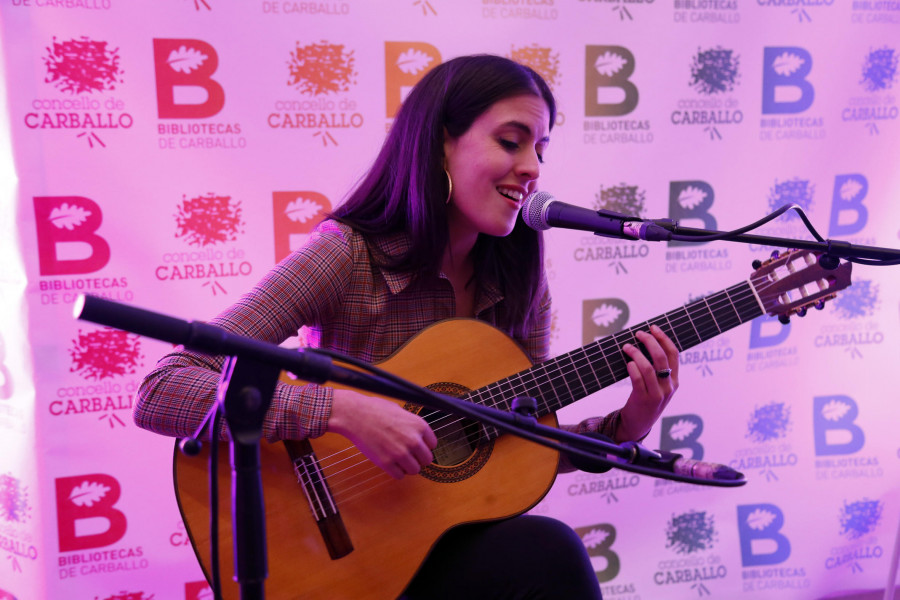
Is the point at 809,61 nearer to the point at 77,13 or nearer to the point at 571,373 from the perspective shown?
the point at 571,373

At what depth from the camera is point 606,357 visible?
1.63 m

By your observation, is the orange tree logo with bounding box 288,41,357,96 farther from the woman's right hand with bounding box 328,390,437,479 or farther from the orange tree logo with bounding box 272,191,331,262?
the woman's right hand with bounding box 328,390,437,479

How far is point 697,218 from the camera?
2660 millimetres

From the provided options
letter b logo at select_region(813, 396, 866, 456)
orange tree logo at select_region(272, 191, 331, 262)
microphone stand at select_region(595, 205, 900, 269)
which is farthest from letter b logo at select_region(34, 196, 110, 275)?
letter b logo at select_region(813, 396, 866, 456)

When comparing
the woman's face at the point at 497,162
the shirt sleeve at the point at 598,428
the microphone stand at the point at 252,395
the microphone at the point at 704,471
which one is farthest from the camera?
the shirt sleeve at the point at 598,428

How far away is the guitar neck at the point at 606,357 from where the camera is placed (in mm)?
1591

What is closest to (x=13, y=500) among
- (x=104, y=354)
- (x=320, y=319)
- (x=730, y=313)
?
(x=104, y=354)

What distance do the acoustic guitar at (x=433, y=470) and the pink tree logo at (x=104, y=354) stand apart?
1.04 metres

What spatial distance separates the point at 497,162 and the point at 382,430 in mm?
686

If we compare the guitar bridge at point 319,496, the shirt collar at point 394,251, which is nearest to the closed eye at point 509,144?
the shirt collar at point 394,251

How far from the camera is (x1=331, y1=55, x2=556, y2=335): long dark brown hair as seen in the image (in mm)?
1653

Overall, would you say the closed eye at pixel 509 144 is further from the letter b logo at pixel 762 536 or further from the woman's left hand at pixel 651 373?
the letter b logo at pixel 762 536

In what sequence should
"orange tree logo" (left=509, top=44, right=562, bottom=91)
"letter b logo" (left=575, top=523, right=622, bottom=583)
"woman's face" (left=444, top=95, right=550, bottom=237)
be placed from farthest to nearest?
1. "letter b logo" (left=575, top=523, right=622, bottom=583)
2. "orange tree logo" (left=509, top=44, right=562, bottom=91)
3. "woman's face" (left=444, top=95, right=550, bottom=237)

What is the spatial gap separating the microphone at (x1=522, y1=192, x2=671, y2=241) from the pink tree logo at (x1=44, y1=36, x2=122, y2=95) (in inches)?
57.3
